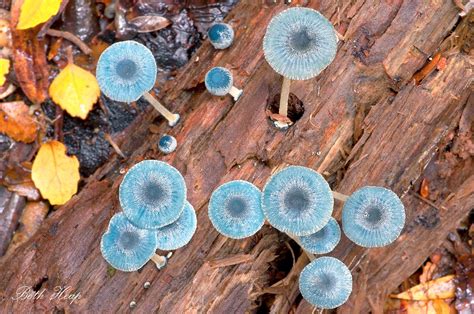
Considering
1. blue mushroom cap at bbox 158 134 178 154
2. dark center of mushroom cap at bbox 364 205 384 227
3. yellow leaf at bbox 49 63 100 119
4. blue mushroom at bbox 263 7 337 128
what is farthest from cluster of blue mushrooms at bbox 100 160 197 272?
yellow leaf at bbox 49 63 100 119

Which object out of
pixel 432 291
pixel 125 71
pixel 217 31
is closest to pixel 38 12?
pixel 125 71

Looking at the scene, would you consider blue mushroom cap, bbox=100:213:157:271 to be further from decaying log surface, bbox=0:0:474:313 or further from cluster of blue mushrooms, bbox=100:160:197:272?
decaying log surface, bbox=0:0:474:313

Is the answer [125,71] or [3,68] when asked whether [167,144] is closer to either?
[125,71]

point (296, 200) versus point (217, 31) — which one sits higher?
point (217, 31)

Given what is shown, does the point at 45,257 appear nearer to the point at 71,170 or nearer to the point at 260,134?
the point at 71,170

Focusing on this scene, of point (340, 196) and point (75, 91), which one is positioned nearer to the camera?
point (340, 196)

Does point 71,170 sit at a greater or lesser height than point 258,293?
lesser

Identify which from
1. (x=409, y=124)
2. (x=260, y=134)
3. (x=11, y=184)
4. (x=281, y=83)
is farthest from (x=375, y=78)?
(x=11, y=184)
